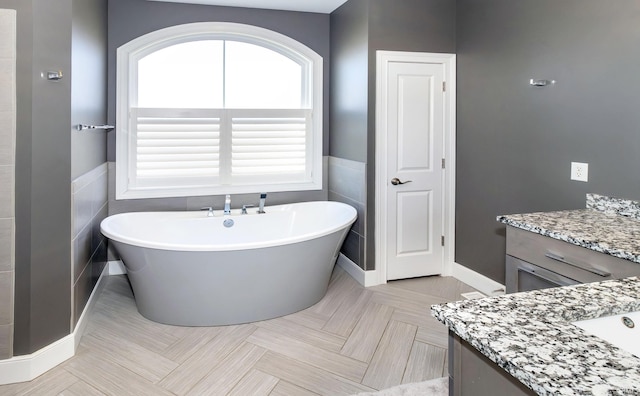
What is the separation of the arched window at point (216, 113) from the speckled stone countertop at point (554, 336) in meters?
3.56

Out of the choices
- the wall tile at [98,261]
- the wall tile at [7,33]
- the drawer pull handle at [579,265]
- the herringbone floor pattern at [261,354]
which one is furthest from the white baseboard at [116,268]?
the drawer pull handle at [579,265]

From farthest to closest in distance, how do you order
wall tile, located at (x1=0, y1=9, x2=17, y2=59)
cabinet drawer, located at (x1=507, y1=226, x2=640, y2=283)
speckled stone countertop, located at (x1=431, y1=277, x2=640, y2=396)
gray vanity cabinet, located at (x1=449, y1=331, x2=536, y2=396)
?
wall tile, located at (x1=0, y1=9, x2=17, y2=59) < cabinet drawer, located at (x1=507, y1=226, x2=640, y2=283) < gray vanity cabinet, located at (x1=449, y1=331, x2=536, y2=396) < speckled stone countertop, located at (x1=431, y1=277, x2=640, y2=396)

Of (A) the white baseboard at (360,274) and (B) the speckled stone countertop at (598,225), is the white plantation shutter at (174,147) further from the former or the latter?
(B) the speckled stone countertop at (598,225)

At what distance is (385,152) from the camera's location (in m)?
3.79

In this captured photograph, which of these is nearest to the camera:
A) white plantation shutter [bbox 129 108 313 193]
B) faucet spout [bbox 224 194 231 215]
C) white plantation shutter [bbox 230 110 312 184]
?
faucet spout [bbox 224 194 231 215]

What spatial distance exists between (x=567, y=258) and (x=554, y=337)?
1.35 metres

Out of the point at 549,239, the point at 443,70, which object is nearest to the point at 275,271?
the point at 549,239

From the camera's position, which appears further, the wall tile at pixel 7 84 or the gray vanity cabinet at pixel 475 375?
the wall tile at pixel 7 84

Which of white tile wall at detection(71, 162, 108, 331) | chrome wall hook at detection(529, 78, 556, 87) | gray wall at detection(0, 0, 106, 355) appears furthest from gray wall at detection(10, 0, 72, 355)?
chrome wall hook at detection(529, 78, 556, 87)

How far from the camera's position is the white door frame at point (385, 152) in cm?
374

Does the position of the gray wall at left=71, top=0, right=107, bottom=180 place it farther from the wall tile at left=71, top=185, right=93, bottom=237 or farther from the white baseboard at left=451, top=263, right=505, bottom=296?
the white baseboard at left=451, top=263, right=505, bottom=296

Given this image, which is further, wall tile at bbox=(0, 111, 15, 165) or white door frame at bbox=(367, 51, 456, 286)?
white door frame at bbox=(367, 51, 456, 286)

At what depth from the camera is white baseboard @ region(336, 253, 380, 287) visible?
3.81m

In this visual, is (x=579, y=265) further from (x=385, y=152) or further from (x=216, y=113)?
(x=216, y=113)
